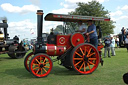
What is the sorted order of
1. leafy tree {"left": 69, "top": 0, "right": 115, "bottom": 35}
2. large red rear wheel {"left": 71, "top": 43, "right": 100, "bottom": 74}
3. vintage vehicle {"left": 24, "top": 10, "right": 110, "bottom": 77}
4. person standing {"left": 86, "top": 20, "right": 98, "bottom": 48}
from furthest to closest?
leafy tree {"left": 69, "top": 0, "right": 115, "bottom": 35}, person standing {"left": 86, "top": 20, "right": 98, "bottom": 48}, large red rear wheel {"left": 71, "top": 43, "right": 100, "bottom": 74}, vintage vehicle {"left": 24, "top": 10, "right": 110, "bottom": 77}

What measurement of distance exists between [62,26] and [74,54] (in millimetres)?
1069

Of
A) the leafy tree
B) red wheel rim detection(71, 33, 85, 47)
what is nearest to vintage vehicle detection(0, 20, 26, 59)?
red wheel rim detection(71, 33, 85, 47)

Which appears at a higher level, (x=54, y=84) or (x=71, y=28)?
(x=71, y=28)

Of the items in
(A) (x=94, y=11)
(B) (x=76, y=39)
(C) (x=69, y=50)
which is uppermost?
(A) (x=94, y=11)

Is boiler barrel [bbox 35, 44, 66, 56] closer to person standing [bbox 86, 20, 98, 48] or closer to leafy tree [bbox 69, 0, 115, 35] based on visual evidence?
person standing [bbox 86, 20, 98, 48]

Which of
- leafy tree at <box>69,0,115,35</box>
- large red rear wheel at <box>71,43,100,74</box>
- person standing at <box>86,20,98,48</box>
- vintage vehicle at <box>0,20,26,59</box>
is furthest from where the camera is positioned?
leafy tree at <box>69,0,115,35</box>

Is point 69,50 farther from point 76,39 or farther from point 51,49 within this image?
point 51,49

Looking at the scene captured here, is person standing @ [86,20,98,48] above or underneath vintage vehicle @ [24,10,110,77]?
above

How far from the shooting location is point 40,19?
195 inches

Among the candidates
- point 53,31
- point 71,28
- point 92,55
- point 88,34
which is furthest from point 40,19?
point 92,55

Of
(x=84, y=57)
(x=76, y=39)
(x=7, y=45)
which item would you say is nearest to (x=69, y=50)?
(x=76, y=39)

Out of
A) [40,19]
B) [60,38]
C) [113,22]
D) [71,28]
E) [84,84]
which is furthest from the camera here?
[113,22]

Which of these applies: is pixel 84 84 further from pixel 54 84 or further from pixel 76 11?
pixel 76 11

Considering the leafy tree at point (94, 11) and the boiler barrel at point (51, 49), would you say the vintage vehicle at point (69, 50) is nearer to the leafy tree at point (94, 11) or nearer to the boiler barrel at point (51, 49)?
the boiler barrel at point (51, 49)
